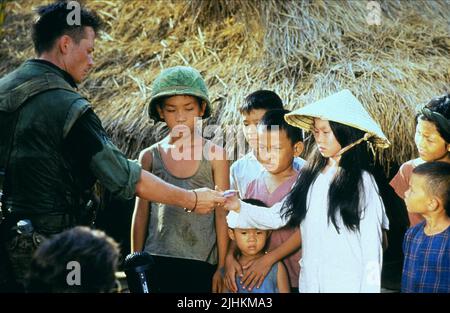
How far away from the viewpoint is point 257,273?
419 centimetres

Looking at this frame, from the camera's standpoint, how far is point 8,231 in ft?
12.2

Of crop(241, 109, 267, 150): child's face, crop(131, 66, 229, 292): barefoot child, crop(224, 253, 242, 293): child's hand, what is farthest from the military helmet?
crop(224, 253, 242, 293): child's hand

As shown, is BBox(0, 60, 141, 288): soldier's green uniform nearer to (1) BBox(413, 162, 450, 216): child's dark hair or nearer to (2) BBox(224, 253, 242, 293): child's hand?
(2) BBox(224, 253, 242, 293): child's hand

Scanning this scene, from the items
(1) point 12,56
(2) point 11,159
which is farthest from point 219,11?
(2) point 11,159

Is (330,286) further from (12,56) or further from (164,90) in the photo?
(12,56)

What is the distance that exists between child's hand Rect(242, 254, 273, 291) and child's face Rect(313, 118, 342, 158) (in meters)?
0.67

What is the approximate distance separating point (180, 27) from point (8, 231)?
3.49 meters

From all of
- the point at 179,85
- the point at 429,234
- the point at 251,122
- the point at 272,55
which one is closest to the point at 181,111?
the point at 179,85

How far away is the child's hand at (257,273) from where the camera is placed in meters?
4.18

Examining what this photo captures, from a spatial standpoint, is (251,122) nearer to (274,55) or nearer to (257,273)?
(257,273)

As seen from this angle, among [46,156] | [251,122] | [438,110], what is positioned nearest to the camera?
[46,156]

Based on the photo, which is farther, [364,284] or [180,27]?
[180,27]

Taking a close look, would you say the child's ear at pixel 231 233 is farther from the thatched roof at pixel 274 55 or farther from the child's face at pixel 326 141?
the thatched roof at pixel 274 55

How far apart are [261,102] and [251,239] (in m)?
0.91
